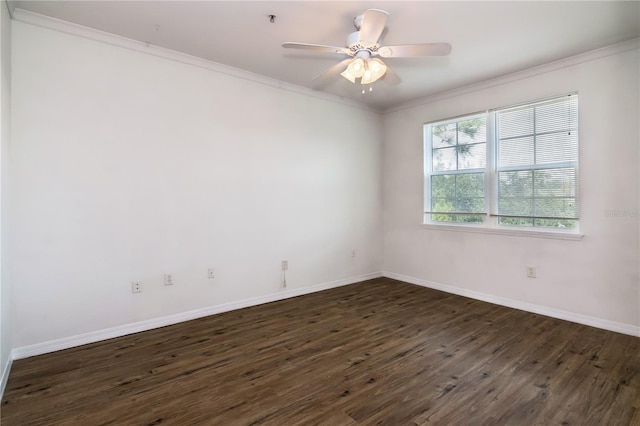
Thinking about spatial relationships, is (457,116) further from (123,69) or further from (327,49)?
(123,69)

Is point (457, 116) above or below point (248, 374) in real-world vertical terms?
above

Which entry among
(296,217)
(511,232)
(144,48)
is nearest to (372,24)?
(144,48)

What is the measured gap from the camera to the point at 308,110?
4234 millimetres

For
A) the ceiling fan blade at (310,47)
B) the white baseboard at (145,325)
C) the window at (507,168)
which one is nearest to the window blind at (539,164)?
the window at (507,168)

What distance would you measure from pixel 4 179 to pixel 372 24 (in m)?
2.69

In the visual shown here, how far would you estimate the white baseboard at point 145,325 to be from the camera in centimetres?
254

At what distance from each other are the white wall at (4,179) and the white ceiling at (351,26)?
1.31 feet

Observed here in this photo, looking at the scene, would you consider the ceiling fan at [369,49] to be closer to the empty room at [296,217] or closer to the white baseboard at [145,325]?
the empty room at [296,217]

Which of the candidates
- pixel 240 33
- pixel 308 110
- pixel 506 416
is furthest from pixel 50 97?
pixel 506 416

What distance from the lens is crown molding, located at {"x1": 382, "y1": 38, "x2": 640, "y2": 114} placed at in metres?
2.95

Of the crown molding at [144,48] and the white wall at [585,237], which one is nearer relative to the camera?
the crown molding at [144,48]

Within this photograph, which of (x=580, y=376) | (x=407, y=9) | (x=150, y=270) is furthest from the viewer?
(x=150, y=270)

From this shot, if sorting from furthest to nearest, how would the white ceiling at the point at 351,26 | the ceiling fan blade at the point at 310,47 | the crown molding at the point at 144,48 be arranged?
the crown molding at the point at 144,48 → the white ceiling at the point at 351,26 → the ceiling fan blade at the point at 310,47

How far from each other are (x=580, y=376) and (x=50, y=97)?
454cm
